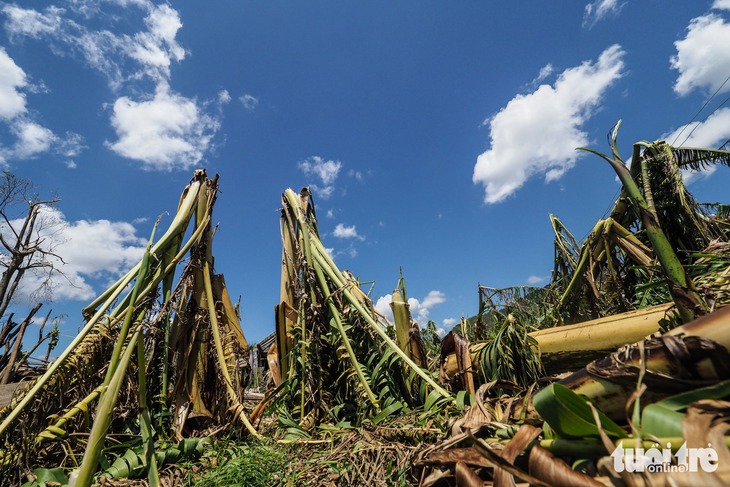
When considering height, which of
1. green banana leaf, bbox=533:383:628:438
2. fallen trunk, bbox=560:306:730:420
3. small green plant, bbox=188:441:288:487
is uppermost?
fallen trunk, bbox=560:306:730:420

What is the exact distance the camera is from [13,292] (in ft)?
39.9

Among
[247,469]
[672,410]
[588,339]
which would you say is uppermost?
[588,339]

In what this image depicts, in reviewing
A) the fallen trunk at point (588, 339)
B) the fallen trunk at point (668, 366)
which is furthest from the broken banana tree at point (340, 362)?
the fallen trunk at point (668, 366)

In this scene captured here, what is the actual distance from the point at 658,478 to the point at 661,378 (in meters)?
0.19

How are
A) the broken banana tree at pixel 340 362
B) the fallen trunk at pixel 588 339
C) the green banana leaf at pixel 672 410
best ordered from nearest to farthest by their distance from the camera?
the green banana leaf at pixel 672 410 < the fallen trunk at pixel 588 339 < the broken banana tree at pixel 340 362

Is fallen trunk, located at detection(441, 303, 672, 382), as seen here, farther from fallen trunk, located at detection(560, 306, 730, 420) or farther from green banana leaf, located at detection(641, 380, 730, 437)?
green banana leaf, located at detection(641, 380, 730, 437)

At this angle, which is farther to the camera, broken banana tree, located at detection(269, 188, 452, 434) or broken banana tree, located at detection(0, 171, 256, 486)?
broken banana tree, located at detection(269, 188, 452, 434)

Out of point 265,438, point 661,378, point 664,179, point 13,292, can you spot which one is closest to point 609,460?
point 661,378

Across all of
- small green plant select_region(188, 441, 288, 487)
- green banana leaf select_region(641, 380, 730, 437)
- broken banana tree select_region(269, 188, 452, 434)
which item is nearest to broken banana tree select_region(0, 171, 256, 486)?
small green plant select_region(188, 441, 288, 487)

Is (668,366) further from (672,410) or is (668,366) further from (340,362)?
(340,362)

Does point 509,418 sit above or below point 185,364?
below

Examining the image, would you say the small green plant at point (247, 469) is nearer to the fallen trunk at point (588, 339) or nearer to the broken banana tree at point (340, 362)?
the broken banana tree at point (340, 362)

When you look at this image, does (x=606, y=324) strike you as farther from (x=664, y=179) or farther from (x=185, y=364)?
(x=185, y=364)

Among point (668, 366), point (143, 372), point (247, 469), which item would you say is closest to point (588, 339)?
point (668, 366)
